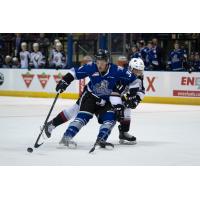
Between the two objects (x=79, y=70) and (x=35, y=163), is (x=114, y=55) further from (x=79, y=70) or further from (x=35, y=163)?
(x=35, y=163)

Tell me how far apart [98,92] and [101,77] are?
7.8 inches

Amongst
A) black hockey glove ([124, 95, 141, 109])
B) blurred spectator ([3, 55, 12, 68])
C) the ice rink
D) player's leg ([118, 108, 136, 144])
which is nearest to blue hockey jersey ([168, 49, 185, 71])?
the ice rink

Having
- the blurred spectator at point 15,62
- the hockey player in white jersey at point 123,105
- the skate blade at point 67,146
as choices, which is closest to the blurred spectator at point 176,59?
the blurred spectator at point 15,62

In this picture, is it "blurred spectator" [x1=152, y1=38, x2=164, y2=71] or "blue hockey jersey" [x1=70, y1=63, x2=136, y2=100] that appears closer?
"blue hockey jersey" [x1=70, y1=63, x2=136, y2=100]

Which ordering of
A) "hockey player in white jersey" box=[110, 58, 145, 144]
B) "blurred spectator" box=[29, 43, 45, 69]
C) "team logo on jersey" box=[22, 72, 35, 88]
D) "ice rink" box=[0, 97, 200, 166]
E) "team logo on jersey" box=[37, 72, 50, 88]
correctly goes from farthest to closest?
"blurred spectator" box=[29, 43, 45, 69] → "team logo on jersey" box=[22, 72, 35, 88] → "team logo on jersey" box=[37, 72, 50, 88] → "hockey player in white jersey" box=[110, 58, 145, 144] → "ice rink" box=[0, 97, 200, 166]

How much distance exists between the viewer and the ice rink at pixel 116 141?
22.9 ft

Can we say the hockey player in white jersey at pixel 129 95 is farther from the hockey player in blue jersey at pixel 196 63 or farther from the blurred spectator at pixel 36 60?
the blurred spectator at pixel 36 60

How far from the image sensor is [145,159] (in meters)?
7.03

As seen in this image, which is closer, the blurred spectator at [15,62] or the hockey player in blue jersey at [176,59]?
the hockey player in blue jersey at [176,59]

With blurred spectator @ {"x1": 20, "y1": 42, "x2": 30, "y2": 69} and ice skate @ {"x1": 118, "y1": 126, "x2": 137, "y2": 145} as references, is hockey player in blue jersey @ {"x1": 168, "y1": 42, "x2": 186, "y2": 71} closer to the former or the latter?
blurred spectator @ {"x1": 20, "y1": 42, "x2": 30, "y2": 69}

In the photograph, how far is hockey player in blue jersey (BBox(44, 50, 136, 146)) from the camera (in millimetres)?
7734

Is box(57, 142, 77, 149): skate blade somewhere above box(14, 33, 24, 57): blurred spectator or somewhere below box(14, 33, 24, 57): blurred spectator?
below

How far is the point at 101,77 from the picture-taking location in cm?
776

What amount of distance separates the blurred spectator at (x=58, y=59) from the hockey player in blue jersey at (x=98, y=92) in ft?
31.4
